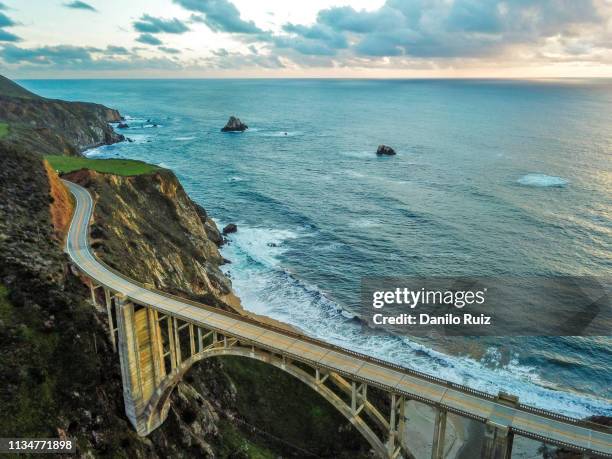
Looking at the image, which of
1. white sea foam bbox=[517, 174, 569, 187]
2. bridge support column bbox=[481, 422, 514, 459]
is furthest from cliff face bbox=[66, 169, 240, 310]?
white sea foam bbox=[517, 174, 569, 187]

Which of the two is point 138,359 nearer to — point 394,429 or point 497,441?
point 394,429

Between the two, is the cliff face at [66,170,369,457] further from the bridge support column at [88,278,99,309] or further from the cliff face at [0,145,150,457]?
the bridge support column at [88,278,99,309]

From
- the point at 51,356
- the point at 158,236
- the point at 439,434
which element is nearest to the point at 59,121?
the point at 158,236

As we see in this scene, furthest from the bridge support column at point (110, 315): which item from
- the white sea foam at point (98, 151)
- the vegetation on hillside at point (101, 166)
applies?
the white sea foam at point (98, 151)

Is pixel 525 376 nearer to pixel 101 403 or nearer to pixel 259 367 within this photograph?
pixel 259 367

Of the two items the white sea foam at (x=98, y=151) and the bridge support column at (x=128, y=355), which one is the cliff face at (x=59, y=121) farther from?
the bridge support column at (x=128, y=355)

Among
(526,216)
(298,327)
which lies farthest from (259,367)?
(526,216)
